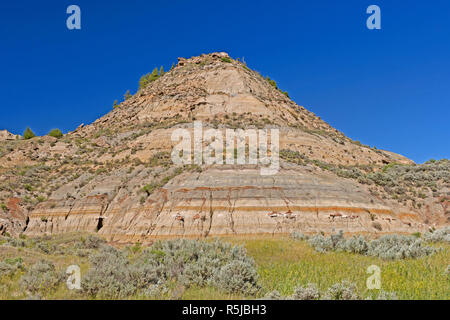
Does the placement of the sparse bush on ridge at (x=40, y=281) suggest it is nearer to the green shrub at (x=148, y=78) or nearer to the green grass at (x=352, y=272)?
the green grass at (x=352, y=272)

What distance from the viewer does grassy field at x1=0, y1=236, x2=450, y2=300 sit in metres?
8.34

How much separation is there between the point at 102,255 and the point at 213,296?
20.9 feet

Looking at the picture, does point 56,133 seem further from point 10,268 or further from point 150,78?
point 10,268

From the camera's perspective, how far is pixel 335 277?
32.7ft

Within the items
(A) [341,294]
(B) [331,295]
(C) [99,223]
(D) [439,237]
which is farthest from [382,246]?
(C) [99,223]

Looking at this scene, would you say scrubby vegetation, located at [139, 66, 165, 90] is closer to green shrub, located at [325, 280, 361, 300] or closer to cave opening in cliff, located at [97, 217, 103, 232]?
cave opening in cliff, located at [97, 217, 103, 232]

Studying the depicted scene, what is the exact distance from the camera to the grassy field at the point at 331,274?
8.34 metres

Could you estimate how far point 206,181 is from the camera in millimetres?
27109

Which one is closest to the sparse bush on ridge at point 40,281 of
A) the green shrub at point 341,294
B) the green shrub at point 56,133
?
the green shrub at point 341,294

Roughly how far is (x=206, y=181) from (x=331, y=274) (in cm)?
1745
